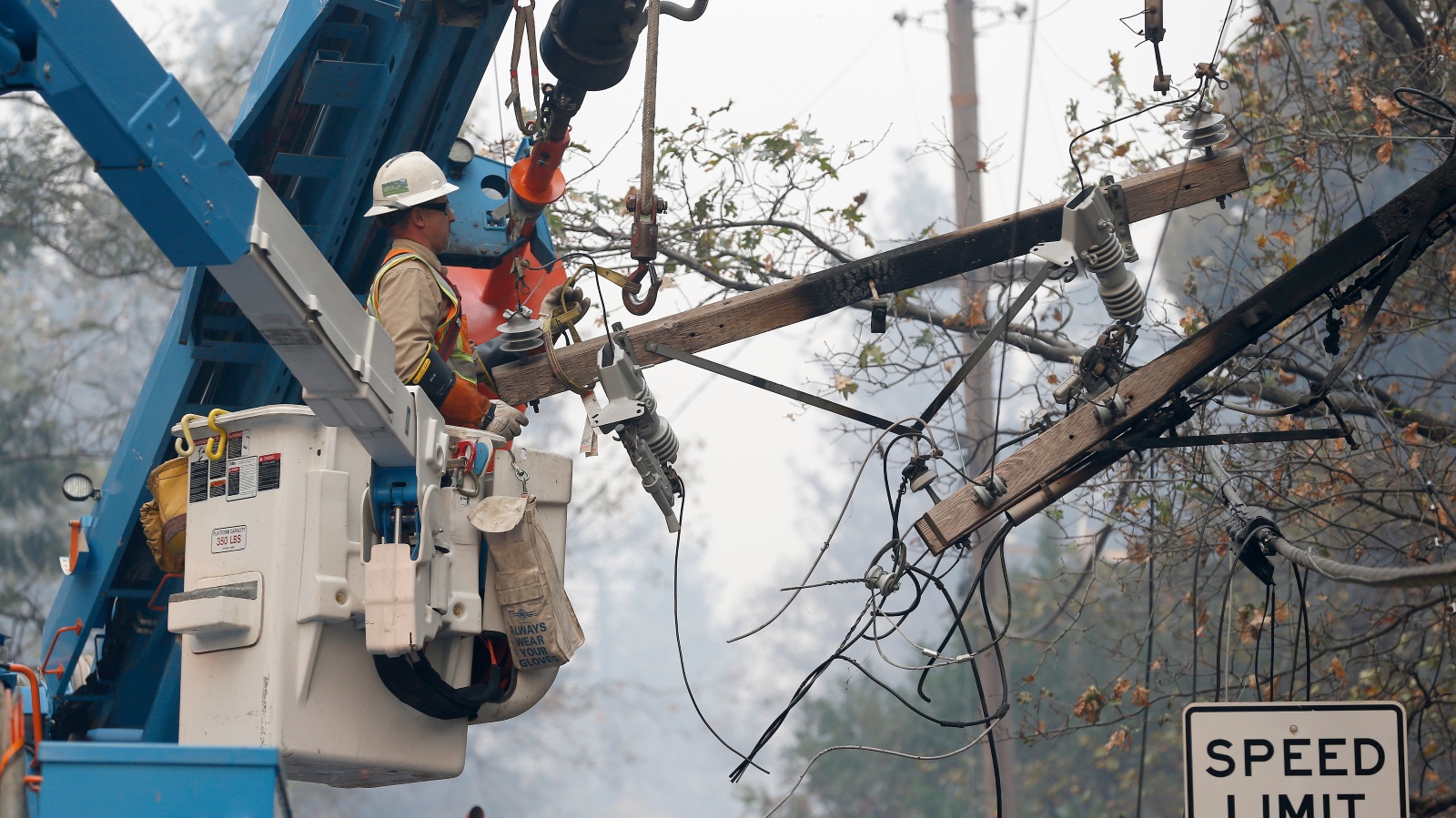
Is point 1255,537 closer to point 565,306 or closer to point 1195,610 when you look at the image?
point 1195,610

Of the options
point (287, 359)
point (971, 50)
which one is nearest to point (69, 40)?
point (287, 359)

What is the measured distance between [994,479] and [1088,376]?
0.63m

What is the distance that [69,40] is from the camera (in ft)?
11.8

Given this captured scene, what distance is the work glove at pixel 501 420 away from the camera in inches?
219

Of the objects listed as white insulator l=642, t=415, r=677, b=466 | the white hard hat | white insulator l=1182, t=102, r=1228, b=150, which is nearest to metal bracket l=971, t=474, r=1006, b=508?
white insulator l=642, t=415, r=677, b=466

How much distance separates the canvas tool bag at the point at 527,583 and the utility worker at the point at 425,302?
0.45 m

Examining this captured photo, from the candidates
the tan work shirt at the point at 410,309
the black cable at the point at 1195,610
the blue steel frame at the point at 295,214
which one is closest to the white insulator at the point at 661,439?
the tan work shirt at the point at 410,309

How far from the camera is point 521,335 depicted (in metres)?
6.12

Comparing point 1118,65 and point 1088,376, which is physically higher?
point 1118,65

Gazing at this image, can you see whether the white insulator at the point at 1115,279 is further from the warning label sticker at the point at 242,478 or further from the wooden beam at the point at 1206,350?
the warning label sticker at the point at 242,478

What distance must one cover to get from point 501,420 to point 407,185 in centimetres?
100

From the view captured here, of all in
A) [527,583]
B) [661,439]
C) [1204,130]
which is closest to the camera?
[527,583]

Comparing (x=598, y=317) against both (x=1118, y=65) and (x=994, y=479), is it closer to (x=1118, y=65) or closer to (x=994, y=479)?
(x=1118, y=65)

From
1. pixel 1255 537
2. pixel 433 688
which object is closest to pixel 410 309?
pixel 433 688
